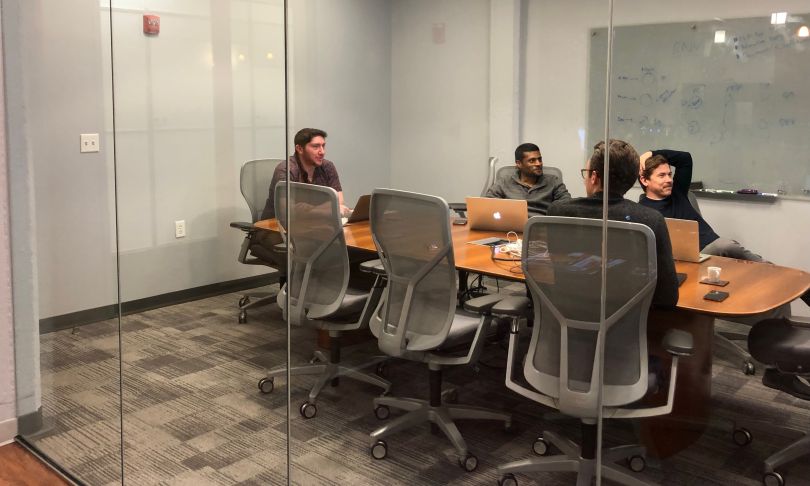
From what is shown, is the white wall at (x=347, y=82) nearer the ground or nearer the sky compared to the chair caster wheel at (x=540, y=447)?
nearer the sky

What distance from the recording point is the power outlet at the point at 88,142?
3.02 meters

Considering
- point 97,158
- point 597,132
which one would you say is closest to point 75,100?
point 97,158

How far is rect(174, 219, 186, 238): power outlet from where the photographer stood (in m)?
2.58

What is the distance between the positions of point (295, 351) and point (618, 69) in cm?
147

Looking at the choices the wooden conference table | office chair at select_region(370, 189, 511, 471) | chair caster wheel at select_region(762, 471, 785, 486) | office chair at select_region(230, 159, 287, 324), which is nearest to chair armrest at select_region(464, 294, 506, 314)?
office chair at select_region(370, 189, 511, 471)

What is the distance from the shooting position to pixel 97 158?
302cm

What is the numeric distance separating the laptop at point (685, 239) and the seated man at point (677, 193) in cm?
1

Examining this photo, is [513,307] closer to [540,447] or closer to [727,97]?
[540,447]

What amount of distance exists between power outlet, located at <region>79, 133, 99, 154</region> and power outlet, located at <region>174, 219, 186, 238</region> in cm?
68

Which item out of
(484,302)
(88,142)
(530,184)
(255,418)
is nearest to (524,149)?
(530,184)

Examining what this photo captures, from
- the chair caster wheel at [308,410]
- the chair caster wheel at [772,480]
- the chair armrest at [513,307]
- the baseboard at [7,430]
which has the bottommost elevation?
the baseboard at [7,430]

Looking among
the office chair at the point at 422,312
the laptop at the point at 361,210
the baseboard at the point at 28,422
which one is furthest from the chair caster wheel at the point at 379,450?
the baseboard at the point at 28,422

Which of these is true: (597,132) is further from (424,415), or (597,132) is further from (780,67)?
(424,415)

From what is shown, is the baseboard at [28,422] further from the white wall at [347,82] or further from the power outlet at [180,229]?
the white wall at [347,82]
